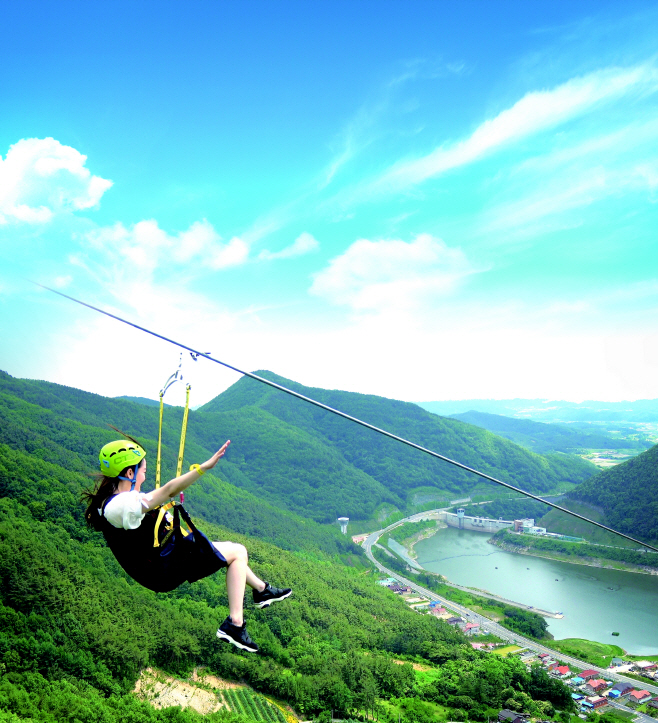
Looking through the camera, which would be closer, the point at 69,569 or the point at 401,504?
the point at 69,569

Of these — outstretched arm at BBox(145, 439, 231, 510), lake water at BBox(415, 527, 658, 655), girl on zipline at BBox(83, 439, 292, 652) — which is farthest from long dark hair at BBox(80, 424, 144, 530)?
lake water at BBox(415, 527, 658, 655)

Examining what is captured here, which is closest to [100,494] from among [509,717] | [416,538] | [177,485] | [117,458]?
[117,458]

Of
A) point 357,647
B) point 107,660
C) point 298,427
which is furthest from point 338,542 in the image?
point 298,427

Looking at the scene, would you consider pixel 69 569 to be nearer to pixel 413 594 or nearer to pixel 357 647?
pixel 357 647

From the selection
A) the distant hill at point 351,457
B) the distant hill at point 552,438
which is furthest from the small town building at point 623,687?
the distant hill at point 552,438

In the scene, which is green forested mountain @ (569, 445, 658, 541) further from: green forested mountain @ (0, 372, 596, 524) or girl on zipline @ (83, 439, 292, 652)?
girl on zipline @ (83, 439, 292, 652)
